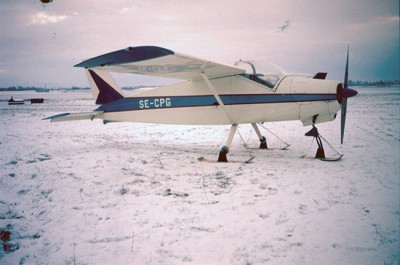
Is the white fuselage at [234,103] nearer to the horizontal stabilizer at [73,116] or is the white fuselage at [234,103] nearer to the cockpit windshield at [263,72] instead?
the cockpit windshield at [263,72]

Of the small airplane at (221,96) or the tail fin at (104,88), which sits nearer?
the small airplane at (221,96)

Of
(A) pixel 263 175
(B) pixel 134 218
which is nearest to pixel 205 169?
(A) pixel 263 175

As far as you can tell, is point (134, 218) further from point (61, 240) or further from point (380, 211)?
point (380, 211)

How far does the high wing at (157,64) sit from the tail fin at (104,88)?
237 cm

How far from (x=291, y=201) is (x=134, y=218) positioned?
2.40 m

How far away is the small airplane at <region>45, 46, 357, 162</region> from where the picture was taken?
17.0 feet

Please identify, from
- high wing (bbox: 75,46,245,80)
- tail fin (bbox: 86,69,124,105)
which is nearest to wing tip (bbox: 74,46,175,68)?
high wing (bbox: 75,46,245,80)

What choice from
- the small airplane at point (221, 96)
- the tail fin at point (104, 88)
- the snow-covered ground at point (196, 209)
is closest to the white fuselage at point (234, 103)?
the small airplane at point (221, 96)

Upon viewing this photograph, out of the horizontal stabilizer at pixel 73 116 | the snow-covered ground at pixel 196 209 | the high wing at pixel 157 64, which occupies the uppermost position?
the high wing at pixel 157 64

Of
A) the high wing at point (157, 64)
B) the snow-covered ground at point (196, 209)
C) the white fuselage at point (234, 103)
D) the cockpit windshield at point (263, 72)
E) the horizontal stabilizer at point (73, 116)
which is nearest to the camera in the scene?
the snow-covered ground at point (196, 209)

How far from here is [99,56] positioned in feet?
14.1

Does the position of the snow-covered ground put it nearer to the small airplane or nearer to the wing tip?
the small airplane

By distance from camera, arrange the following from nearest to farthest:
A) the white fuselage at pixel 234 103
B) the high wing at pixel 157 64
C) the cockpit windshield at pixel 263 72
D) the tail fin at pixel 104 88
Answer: the high wing at pixel 157 64
the white fuselage at pixel 234 103
the cockpit windshield at pixel 263 72
the tail fin at pixel 104 88

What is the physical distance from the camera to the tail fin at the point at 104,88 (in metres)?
8.05
